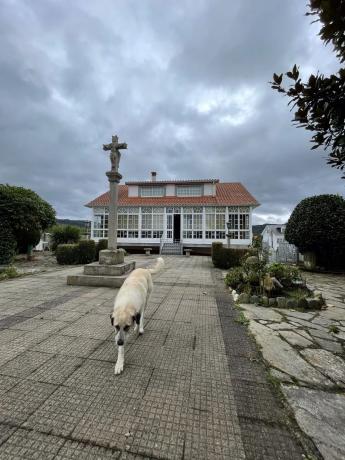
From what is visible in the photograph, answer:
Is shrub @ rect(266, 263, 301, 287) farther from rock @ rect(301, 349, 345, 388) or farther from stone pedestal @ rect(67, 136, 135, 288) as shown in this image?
stone pedestal @ rect(67, 136, 135, 288)

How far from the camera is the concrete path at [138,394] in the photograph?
64.8 inches

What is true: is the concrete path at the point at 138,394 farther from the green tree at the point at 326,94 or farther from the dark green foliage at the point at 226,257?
the dark green foliage at the point at 226,257

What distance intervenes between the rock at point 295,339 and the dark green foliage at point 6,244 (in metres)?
12.1

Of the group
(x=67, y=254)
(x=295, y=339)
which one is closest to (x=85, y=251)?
(x=67, y=254)

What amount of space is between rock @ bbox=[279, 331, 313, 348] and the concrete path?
0.62 metres

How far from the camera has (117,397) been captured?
213 centimetres

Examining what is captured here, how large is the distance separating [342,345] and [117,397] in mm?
3333

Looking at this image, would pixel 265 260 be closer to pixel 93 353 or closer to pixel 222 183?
pixel 93 353

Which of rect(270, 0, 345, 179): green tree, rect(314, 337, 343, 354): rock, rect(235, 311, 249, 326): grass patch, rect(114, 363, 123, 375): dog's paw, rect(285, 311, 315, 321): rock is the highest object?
rect(270, 0, 345, 179): green tree

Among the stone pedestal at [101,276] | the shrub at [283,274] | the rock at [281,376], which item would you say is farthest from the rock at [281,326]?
the stone pedestal at [101,276]

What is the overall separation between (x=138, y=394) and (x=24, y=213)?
40.3 feet

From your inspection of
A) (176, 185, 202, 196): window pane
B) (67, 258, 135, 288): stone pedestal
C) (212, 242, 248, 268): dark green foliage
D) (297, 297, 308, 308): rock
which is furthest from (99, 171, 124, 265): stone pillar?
(176, 185, 202, 196): window pane

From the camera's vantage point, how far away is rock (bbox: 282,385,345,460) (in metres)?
1.67

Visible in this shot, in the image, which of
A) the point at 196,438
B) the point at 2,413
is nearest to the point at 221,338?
the point at 196,438
